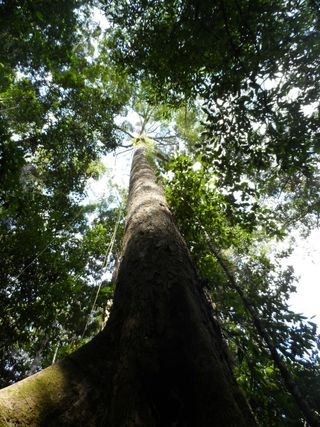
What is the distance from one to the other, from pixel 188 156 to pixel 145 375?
4.36 m

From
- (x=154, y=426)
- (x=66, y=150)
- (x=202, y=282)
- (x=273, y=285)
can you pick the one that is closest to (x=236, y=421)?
(x=154, y=426)

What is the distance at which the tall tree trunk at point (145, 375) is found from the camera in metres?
1.24

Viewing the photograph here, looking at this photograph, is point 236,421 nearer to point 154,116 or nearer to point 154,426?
point 154,426

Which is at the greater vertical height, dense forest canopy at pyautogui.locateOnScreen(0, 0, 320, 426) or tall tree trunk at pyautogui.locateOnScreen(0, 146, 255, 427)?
dense forest canopy at pyautogui.locateOnScreen(0, 0, 320, 426)

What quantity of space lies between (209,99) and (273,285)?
206 inches

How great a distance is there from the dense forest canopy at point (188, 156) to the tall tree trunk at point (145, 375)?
863 mm

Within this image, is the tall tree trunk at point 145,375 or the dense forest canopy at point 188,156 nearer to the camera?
the tall tree trunk at point 145,375

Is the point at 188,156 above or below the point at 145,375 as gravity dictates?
above

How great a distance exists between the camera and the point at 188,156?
5309 mm

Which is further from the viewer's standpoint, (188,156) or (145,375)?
(188,156)

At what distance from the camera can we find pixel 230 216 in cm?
392

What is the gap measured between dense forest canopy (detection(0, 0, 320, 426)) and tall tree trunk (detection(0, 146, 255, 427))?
2.83ft

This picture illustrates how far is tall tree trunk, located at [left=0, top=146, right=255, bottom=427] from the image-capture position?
1238 mm

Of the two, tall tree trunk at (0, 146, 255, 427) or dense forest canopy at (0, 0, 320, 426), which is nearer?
tall tree trunk at (0, 146, 255, 427)
